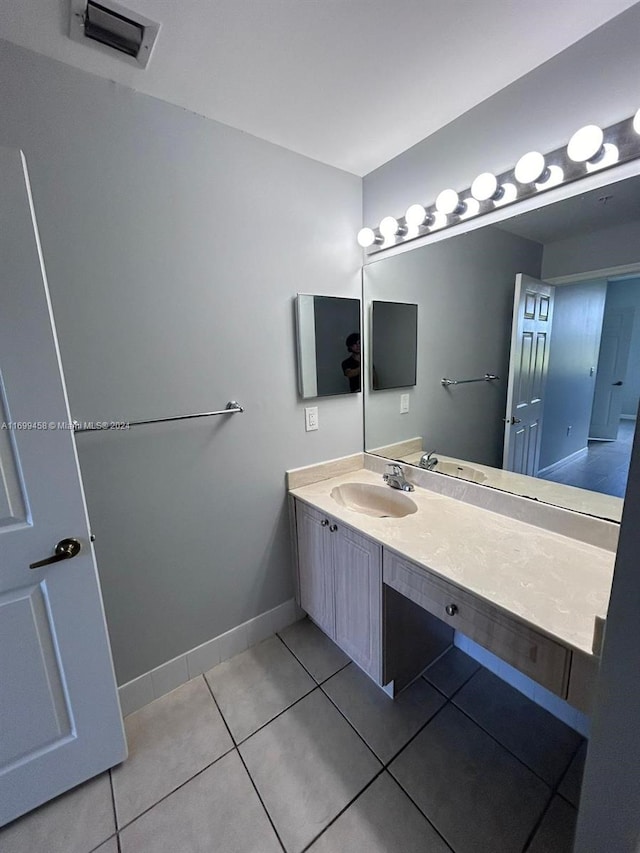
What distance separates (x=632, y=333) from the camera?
3.68 feet

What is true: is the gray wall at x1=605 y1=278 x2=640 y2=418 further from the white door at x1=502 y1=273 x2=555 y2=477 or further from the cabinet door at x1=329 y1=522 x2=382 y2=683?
the cabinet door at x1=329 y1=522 x2=382 y2=683

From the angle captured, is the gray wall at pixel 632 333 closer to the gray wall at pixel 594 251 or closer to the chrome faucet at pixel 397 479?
the gray wall at pixel 594 251

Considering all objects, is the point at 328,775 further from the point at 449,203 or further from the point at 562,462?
the point at 449,203

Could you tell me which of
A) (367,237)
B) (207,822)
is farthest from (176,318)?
(207,822)

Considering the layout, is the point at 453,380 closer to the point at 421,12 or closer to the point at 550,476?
the point at 550,476

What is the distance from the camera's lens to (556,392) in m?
1.36

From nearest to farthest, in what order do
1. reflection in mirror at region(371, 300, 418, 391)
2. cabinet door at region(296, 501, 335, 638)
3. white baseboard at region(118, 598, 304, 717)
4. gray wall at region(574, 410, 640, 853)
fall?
gray wall at region(574, 410, 640, 853) → white baseboard at region(118, 598, 304, 717) → cabinet door at region(296, 501, 335, 638) → reflection in mirror at region(371, 300, 418, 391)

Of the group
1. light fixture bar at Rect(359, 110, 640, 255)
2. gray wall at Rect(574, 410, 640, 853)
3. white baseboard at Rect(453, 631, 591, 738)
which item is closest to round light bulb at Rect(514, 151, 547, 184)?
light fixture bar at Rect(359, 110, 640, 255)

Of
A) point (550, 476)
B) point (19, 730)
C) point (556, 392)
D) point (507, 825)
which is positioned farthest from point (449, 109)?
point (19, 730)

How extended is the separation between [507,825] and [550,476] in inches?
44.2

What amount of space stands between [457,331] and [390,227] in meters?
0.59

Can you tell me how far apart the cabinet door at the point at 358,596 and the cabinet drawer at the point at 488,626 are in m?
0.11

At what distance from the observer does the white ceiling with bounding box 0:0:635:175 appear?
0.94 m

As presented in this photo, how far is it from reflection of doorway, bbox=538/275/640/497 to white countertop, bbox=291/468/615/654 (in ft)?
0.89
